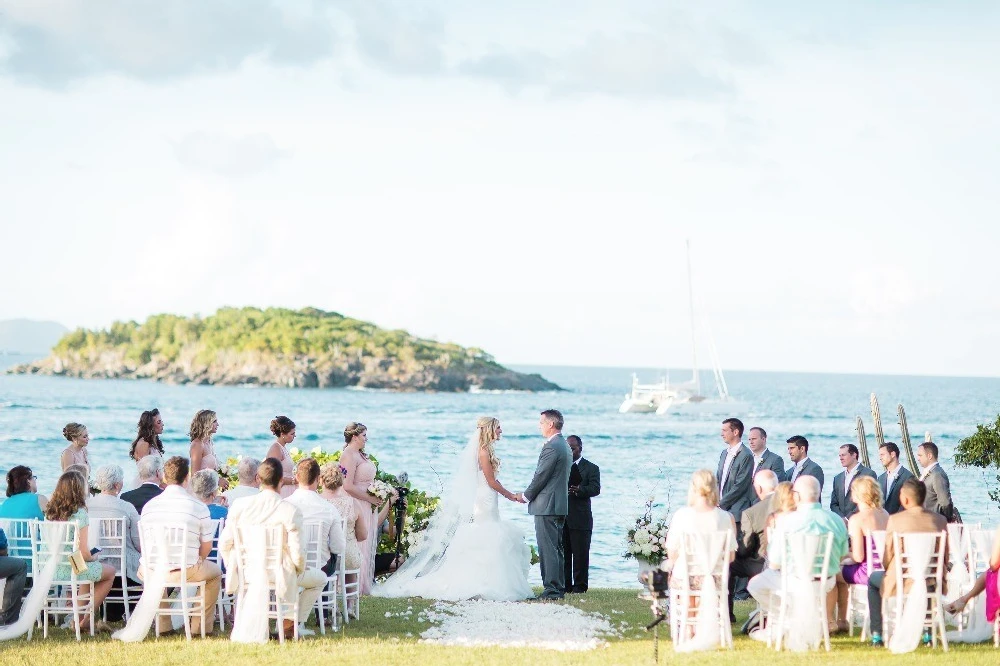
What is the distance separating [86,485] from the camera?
8.62 meters

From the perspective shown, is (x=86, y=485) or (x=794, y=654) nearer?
(x=794, y=654)

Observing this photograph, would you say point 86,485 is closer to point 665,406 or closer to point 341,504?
point 341,504

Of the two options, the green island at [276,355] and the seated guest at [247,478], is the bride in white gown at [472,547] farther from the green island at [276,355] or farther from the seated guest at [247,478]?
the green island at [276,355]

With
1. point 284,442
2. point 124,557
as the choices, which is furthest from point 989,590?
point 124,557

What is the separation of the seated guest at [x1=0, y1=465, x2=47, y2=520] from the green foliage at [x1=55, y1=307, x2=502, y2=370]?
330ft

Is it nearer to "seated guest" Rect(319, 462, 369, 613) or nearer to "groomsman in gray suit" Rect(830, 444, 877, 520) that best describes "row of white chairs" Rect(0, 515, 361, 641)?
"seated guest" Rect(319, 462, 369, 613)

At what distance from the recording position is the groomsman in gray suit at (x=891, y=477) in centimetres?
1059

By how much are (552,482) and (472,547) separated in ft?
3.38

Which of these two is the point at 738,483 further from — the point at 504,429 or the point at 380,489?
the point at 504,429

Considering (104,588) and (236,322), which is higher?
(236,322)

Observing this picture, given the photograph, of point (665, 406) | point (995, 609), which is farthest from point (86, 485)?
point (665, 406)

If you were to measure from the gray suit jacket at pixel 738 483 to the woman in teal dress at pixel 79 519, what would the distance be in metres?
5.44

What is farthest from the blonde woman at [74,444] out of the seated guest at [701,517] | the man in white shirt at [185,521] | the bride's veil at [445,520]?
the seated guest at [701,517]

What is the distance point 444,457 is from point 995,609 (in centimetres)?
4179
